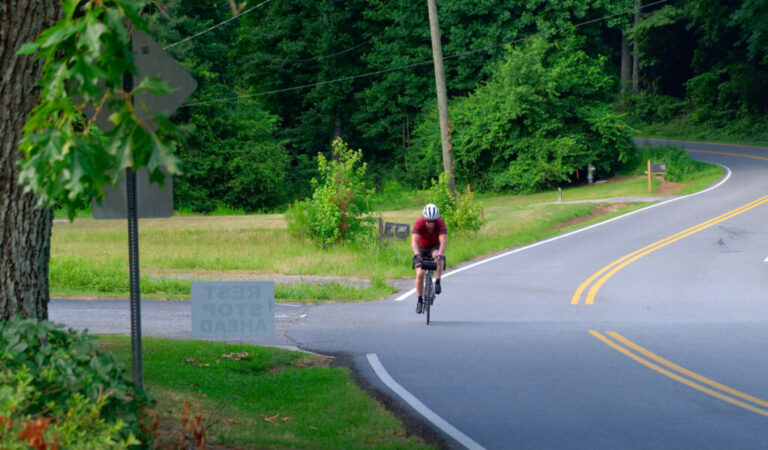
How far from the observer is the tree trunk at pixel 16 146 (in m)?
5.66

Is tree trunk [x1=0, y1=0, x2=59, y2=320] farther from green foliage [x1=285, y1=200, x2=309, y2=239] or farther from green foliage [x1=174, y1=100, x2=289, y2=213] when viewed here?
green foliage [x1=174, y1=100, x2=289, y2=213]

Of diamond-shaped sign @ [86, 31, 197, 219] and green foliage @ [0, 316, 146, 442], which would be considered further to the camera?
diamond-shaped sign @ [86, 31, 197, 219]

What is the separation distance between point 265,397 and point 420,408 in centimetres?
184

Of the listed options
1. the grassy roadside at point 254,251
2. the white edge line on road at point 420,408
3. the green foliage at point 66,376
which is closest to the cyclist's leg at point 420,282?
the white edge line on road at point 420,408

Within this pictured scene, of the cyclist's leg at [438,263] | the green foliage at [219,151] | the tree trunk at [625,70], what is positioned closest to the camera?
the cyclist's leg at [438,263]

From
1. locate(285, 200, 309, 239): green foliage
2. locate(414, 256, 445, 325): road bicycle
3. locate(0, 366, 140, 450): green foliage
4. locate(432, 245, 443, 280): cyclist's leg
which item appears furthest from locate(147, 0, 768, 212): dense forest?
locate(0, 366, 140, 450): green foliage

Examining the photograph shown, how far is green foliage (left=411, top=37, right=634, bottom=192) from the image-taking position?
46.8 metres

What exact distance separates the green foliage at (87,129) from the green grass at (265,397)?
3687 mm

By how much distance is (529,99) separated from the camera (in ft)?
155

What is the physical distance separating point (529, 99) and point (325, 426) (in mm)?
40634

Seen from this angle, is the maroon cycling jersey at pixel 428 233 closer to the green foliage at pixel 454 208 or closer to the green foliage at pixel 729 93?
the green foliage at pixel 454 208

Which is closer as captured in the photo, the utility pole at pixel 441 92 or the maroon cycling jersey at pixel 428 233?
the maroon cycling jersey at pixel 428 233

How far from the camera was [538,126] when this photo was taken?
4769cm

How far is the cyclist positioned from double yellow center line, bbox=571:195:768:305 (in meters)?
3.61
